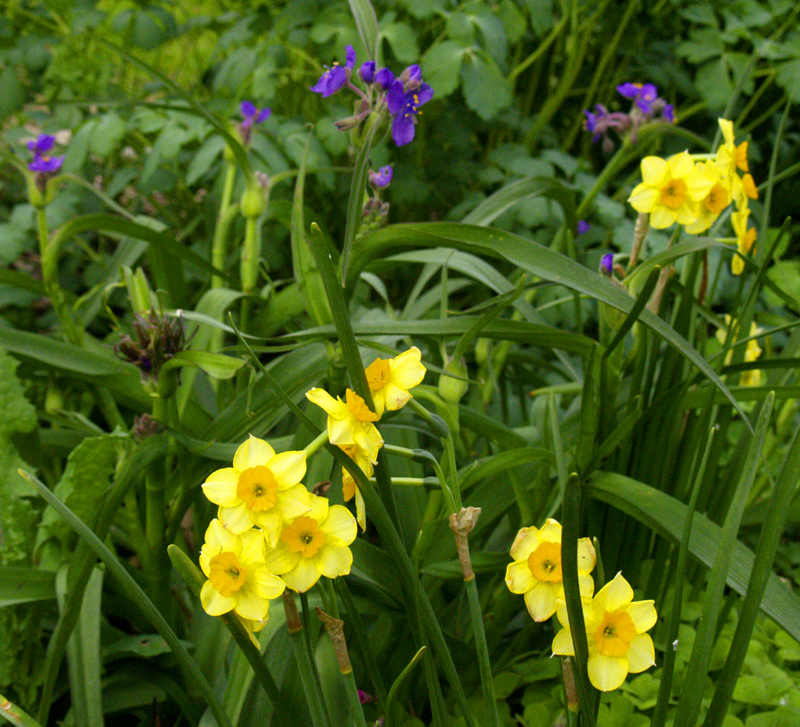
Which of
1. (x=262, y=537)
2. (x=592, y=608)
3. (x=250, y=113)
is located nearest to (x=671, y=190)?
(x=592, y=608)

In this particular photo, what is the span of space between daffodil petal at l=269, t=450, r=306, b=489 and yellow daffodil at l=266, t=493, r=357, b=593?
19 mm

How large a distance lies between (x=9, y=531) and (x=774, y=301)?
1.69 meters

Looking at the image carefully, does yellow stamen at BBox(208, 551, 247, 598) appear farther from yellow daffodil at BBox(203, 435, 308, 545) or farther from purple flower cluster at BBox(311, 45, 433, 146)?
purple flower cluster at BBox(311, 45, 433, 146)

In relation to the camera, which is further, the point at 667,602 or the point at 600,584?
the point at 667,602

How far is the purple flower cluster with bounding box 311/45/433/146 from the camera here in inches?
26.6

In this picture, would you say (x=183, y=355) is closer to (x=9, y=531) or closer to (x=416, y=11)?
(x=9, y=531)

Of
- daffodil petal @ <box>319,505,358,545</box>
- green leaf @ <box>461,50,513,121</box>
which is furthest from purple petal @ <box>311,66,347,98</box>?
green leaf @ <box>461,50,513,121</box>

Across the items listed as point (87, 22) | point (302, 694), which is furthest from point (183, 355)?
point (87, 22)

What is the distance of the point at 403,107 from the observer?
0.70m

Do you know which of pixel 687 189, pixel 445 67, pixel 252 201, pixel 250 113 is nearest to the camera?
pixel 687 189

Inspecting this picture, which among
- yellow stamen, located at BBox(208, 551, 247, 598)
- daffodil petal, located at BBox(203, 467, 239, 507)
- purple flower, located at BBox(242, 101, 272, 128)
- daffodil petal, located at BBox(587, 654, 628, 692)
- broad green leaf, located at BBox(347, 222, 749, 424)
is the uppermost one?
broad green leaf, located at BBox(347, 222, 749, 424)

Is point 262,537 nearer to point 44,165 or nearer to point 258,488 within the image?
point 258,488

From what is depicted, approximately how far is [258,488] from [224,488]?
0.02 metres

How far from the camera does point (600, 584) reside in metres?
0.53
